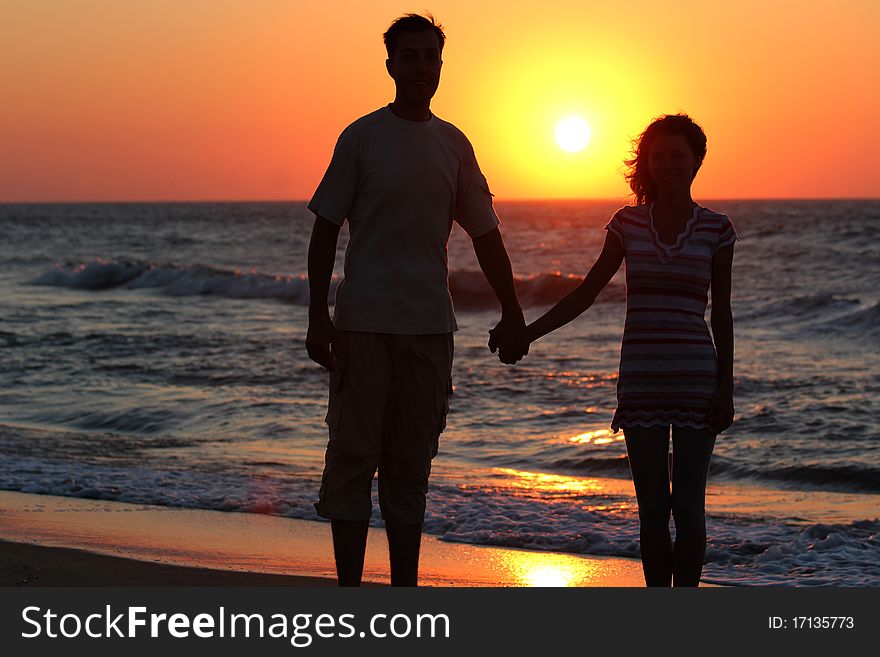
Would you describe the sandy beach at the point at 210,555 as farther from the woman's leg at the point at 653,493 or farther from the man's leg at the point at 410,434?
the woman's leg at the point at 653,493

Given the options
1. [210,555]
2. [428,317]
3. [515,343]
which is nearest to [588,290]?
[515,343]

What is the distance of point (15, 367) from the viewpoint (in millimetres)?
14664

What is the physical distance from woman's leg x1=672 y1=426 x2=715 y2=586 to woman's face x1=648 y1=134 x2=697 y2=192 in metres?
0.86

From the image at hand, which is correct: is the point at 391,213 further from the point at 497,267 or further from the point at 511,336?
the point at 511,336

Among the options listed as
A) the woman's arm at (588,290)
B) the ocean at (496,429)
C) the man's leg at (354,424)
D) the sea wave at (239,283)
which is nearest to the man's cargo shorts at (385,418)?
the man's leg at (354,424)

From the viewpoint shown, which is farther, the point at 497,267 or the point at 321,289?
the point at 497,267

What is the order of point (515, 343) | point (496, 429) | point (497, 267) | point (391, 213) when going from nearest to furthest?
point (391, 213) → point (497, 267) → point (515, 343) → point (496, 429)

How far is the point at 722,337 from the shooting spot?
3.98m

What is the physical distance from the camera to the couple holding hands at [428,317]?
12.8ft

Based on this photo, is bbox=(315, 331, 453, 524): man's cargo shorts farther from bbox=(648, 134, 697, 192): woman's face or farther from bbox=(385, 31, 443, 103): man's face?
bbox=(648, 134, 697, 192): woman's face

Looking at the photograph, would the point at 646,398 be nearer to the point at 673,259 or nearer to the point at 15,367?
the point at 673,259

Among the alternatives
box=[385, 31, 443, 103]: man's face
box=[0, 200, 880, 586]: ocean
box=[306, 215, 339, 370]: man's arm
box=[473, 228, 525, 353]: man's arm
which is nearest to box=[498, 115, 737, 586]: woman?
box=[473, 228, 525, 353]: man's arm

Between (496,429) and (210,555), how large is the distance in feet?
15.9

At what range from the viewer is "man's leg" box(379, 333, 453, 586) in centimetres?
396
